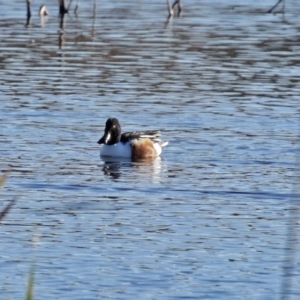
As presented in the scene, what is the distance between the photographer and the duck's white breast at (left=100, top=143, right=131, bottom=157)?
13805mm

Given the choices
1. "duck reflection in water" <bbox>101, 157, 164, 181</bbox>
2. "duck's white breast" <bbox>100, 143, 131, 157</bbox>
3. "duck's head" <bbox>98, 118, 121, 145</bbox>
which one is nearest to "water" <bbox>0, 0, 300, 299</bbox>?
"duck reflection in water" <bbox>101, 157, 164, 181</bbox>

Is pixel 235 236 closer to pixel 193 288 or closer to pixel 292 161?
pixel 193 288

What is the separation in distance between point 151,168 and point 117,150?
89 cm

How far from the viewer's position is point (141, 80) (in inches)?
776

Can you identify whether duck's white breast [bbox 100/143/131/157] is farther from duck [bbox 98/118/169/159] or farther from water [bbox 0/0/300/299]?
water [bbox 0/0/300/299]

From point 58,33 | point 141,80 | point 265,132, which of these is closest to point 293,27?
point 58,33

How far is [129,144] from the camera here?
13844mm

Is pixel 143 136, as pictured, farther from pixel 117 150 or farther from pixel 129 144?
pixel 117 150

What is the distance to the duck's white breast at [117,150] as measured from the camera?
543 inches

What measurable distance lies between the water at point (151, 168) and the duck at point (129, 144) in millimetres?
182

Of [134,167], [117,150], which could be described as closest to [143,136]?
[117,150]

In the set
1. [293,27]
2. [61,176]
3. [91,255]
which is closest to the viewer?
[91,255]

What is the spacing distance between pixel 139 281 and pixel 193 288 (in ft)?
1.34

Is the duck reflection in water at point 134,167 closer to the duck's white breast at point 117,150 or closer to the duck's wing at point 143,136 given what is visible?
the duck's white breast at point 117,150
